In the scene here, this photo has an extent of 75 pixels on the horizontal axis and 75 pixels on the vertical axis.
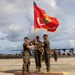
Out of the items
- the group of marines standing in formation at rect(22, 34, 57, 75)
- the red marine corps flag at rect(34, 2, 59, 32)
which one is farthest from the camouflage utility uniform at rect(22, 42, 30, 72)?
the red marine corps flag at rect(34, 2, 59, 32)

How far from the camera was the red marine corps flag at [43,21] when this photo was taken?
1994 centimetres

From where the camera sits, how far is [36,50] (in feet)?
65.4

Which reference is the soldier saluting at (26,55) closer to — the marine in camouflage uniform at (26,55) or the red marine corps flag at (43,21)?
the marine in camouflage uniform at (26,55)

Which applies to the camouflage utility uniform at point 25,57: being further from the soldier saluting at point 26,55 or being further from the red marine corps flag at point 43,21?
the red marine corps flag at point 43,21

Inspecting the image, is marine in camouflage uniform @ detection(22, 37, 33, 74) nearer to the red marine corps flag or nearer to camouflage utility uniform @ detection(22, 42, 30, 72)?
camouflage utility uniform @ detection(22, 42, 30, 72)

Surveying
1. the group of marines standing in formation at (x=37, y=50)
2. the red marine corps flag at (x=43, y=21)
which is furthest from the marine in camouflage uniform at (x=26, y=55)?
the red marine corps flag at (x=43, y=21)

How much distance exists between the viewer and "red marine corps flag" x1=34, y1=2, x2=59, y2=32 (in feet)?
65.4

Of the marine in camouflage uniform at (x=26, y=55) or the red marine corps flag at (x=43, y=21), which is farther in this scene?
the red marine corps flag at (x=43, y=21)

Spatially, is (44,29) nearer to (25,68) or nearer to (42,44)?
(42,44)

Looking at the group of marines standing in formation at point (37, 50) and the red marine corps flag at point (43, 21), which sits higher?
the red marine corps flag at point (43, 21)

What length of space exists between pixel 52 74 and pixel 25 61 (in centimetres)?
159

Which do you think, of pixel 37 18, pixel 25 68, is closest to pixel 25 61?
pixel 25 68

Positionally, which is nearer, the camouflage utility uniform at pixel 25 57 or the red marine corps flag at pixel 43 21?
the camouflage utility uniform at pixel 25 57

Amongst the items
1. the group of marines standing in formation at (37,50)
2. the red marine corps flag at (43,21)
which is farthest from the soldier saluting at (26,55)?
the red marine corps flag at (43,21)
